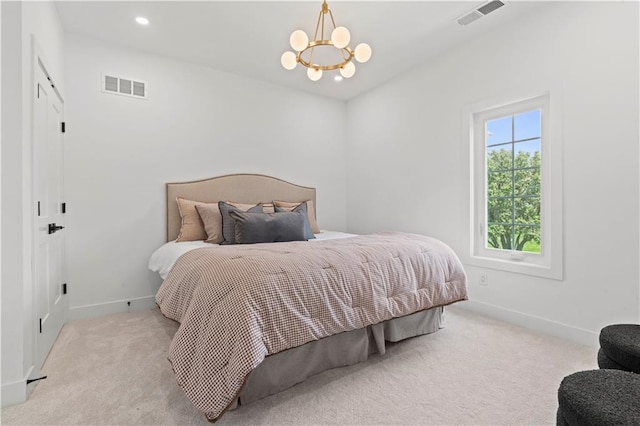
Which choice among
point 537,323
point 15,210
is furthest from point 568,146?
point 15,210

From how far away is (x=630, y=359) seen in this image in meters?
1.33

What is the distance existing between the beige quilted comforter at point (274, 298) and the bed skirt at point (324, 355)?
175 millimetres

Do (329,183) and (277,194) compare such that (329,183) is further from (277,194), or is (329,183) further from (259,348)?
(259,348)

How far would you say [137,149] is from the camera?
3301 mm

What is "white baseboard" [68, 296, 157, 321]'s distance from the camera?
9.76 ft

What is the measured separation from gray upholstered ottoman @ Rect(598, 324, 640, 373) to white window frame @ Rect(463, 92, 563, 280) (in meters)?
1.19

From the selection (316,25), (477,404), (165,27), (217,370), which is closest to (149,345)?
(217,370)

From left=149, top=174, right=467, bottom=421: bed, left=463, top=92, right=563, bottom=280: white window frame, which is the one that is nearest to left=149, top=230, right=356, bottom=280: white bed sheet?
left=149, top=174, right=467, bottom=421: bed

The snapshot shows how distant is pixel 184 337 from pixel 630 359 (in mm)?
1935

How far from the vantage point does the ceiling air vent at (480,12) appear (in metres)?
2.58

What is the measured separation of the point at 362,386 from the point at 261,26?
2950mm

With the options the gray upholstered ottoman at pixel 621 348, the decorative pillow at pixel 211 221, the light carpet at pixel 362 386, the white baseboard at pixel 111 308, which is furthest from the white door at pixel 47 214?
the gray upholstered ottoman at pixel 621 348

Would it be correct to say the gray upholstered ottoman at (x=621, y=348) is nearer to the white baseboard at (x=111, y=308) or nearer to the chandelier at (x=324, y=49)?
the chandelier at (x=324, y=49)

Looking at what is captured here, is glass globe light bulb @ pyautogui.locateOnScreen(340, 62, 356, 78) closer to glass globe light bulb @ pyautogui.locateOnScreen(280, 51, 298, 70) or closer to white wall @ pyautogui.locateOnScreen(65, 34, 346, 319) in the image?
glass globe light bulb @ pyautogui.locateOnScreen(280, 51, 298, 70)
